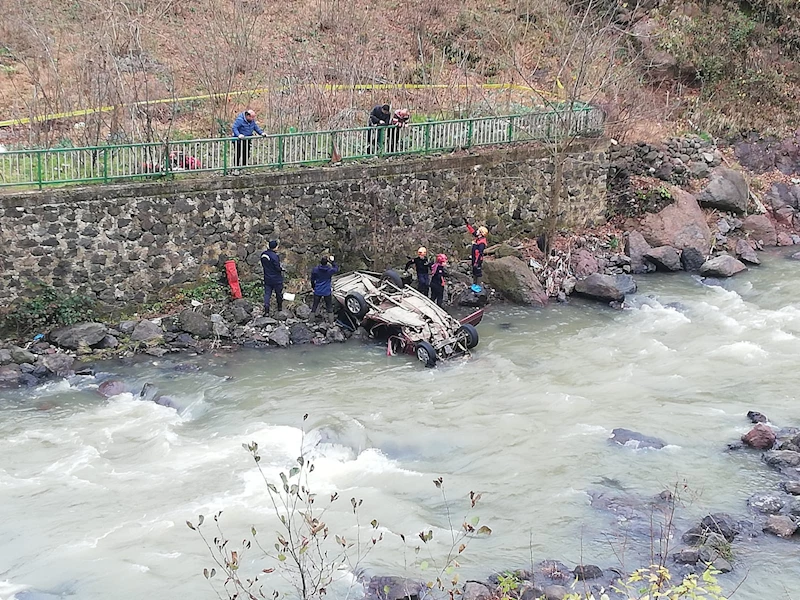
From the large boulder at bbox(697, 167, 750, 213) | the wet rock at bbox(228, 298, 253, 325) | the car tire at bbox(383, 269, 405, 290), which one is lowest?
the wet rock at bbox(228, 298, 253, 325)

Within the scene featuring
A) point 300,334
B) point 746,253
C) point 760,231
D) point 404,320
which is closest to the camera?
point 404,320

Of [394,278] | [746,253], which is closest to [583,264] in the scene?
[746,253]

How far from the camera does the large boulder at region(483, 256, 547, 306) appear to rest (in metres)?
17.9

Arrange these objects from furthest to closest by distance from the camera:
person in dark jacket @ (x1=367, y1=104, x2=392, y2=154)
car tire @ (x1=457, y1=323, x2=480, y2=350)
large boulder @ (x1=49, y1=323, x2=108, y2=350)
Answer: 1. person in dark jacket @ (x1=367, y1=104, x2=392, y2=154)
2. car tire @ (x1=457, y1=323, x2=480, y2=350)
3. large boulder @ (x1=49, y1=323, x2=108, y2=350)

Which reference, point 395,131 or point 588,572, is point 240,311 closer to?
point 395,131

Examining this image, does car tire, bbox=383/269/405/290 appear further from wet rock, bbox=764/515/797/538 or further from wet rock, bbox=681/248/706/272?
wet rock, bbox=764/515/797/538

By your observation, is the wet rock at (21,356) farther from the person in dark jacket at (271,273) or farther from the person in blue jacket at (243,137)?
the person in blue jacket at (243,137)

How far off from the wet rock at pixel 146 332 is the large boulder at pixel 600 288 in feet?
27.6

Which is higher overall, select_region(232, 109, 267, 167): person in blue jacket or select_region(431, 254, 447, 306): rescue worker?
select_region(232, 109, 267, 167): person in blue jacket

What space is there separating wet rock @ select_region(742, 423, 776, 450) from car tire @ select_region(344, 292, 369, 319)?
6.70m

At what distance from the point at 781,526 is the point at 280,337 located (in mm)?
8662

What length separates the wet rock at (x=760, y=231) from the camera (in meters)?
21.8

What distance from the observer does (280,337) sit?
51.6ft

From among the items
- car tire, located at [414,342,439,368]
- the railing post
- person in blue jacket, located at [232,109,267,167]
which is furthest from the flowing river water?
person in blue jacket, located at [232,109,267,167]
